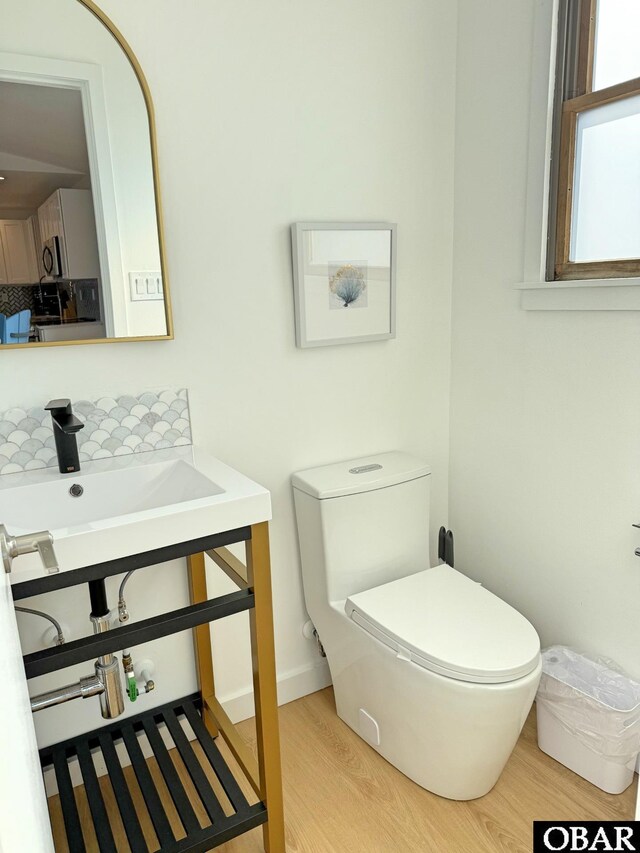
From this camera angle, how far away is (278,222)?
5.54 feet

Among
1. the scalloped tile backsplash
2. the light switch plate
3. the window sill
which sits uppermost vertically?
the light switch plate

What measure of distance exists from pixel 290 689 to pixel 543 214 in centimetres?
162

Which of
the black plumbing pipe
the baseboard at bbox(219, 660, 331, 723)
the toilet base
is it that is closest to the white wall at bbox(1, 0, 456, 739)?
the baseboard at bbox(219, 660, 331, 723)

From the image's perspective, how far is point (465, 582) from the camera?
69.1 inches

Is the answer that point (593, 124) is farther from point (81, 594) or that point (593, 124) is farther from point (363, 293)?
point (81, 594)

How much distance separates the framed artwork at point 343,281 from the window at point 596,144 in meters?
0.48

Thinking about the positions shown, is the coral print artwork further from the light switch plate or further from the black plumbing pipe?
the black plumbing pipe

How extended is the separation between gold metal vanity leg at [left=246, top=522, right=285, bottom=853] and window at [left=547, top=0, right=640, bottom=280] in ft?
3.74

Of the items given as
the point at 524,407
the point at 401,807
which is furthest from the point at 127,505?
the point at 524,407

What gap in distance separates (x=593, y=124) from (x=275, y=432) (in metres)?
1.18

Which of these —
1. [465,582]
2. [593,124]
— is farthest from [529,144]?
[465,582]

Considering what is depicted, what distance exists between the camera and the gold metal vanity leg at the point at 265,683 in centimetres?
127

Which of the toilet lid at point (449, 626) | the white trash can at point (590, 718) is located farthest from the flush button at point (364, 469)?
the white trash can at point (590, 718)

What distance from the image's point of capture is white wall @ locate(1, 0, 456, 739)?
1.51 meters
